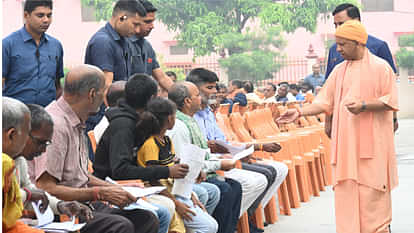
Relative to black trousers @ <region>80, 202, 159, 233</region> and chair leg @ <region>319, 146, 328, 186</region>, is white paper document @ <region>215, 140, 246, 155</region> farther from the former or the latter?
chair leg @ <region>319, 146, 328, 186</region>

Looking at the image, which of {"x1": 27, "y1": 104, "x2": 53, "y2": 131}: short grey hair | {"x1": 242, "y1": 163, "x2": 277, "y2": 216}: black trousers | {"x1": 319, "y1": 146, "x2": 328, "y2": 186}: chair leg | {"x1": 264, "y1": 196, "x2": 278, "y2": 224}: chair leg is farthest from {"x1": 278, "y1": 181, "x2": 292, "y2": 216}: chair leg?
{"x1": 27, "y1": 104, "x2": 53, "y2": 131}: short grey hair

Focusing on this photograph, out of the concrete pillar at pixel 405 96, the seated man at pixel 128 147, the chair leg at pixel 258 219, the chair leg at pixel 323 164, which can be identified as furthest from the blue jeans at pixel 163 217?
the concrete pillar at pixel 405 96

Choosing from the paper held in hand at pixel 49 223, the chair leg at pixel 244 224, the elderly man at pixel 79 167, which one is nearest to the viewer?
the paper held in hand at pixel 49 223

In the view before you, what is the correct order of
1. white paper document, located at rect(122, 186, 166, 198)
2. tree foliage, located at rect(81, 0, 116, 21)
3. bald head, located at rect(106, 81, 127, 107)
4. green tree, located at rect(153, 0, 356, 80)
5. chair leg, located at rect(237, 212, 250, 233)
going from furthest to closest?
tree foliage, located at rect(81, 0, 116, 21) → green tree, located at rect(153, 0, 356, 80) → chair leg, located at rect(237, 212, 250, 233) → bald head, located at rect(106, 81, 127, 107) → white paper document, located at rect(122, 186, 166, 198)

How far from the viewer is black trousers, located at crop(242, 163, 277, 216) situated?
24.3ft

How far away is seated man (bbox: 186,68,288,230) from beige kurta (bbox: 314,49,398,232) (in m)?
0.97

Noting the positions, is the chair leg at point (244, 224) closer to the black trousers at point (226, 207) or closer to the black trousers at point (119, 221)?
the black trousers at point (226, 207)

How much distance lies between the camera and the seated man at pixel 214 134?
6836mm

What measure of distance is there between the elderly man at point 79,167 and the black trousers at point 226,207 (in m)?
1.66

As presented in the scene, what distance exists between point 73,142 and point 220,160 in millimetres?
1954

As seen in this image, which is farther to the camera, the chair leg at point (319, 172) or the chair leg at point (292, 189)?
the chair leg at point (319, 172)

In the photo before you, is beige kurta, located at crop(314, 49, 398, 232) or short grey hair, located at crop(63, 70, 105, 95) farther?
beige kurta, located at crop(314, 49, 398, 232)

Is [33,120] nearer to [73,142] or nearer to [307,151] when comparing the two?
[73,142]

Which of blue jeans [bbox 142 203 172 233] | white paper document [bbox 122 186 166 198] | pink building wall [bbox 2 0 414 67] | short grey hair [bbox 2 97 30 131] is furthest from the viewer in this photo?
pink building wall [bbox 2 0 414 67]
